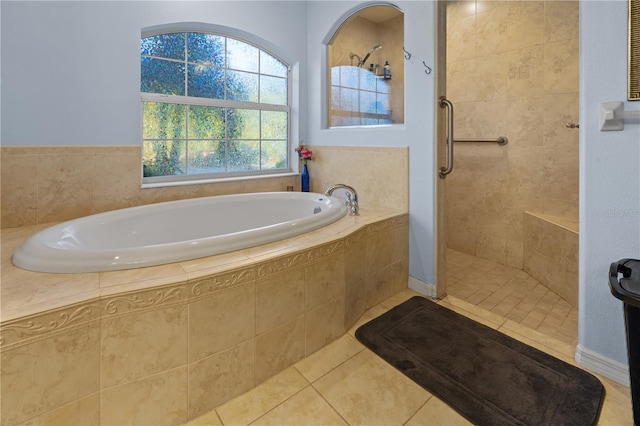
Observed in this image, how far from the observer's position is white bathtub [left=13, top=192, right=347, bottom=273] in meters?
1.22

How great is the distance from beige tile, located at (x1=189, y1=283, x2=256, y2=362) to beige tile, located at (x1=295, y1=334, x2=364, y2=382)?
344mm

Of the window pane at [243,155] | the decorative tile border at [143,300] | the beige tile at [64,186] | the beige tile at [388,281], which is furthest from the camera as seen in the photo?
the window pane at [243,155]

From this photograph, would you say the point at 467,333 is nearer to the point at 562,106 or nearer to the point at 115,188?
the point at 562,106

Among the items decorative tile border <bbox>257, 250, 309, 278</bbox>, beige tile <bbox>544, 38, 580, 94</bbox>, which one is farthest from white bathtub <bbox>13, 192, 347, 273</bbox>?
beige tile <bbox>544, 38, 580, 94</bbox>

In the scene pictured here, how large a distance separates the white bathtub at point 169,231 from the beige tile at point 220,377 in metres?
0.41

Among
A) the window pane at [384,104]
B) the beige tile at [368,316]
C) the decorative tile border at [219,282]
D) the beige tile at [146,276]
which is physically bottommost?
the beige tile at [368,316]

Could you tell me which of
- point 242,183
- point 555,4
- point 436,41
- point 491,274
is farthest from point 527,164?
point 242,183

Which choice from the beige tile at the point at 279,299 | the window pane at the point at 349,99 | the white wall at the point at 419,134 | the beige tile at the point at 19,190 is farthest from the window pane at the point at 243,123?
the beige tile at the point at 279,299

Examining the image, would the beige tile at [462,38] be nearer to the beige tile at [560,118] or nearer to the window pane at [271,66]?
the beige tile at [560,118]

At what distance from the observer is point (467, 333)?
1788 mm

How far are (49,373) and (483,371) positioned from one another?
165 centimetres

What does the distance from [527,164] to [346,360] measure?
2249 mm

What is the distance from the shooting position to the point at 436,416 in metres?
1.26

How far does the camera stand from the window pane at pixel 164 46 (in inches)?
93.8
